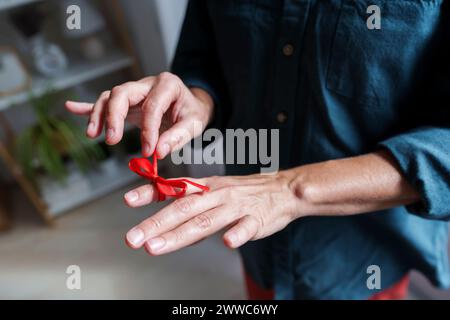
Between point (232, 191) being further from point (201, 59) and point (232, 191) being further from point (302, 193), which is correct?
point (201, 59)

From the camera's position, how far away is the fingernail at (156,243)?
0.39 m

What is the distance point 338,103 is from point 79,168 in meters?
1.49

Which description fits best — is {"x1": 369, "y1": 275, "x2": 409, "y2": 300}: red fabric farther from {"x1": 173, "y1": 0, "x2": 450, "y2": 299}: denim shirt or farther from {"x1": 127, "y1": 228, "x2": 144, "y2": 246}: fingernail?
{"x1": 127, "y1": 228, "x2": 144, "y2": 246}: fingernail

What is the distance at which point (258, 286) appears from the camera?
85cm

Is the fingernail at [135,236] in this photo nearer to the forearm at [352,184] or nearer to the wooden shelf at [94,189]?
the forearm at [352,184]

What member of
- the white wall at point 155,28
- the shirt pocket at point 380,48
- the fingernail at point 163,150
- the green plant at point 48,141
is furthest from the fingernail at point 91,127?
the green plant at point 48,141

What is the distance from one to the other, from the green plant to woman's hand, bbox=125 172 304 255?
1.26m

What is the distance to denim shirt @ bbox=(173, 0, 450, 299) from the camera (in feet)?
1.57

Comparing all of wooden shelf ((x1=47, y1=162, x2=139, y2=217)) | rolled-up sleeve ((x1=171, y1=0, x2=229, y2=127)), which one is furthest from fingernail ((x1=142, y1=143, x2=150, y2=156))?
wooden shelf ((x1=47, y1=162, x2=139, y2=217))

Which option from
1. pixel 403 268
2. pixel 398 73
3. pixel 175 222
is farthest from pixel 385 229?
pixel 175 222

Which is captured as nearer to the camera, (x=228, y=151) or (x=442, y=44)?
(x=442, y=44)

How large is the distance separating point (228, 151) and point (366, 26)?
0.36m

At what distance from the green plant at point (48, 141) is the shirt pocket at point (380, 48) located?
1.31 metres
